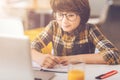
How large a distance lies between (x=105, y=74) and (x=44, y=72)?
358mm

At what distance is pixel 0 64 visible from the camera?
54.5 inches

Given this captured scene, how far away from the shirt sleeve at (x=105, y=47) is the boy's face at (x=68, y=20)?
0.10 meters

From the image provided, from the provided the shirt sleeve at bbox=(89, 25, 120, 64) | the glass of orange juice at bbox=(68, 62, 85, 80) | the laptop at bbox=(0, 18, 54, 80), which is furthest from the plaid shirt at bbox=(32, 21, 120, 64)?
the laptop at bbox=(0, 18, 54, 80)

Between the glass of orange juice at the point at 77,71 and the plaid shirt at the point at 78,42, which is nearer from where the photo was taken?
the glass of orange juice at the point at 77,71

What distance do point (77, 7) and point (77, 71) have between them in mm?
374

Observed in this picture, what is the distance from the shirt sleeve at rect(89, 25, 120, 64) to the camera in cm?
166

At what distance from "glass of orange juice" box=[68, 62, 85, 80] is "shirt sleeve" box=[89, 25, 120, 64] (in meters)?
0.17

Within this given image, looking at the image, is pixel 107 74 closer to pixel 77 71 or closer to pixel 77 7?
pixel 77 71

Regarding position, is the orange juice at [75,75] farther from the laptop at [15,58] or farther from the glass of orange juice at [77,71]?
the laptop at [15,58]

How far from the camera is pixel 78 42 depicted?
1.70 meters

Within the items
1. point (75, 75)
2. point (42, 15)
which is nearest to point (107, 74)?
point (75, 75)

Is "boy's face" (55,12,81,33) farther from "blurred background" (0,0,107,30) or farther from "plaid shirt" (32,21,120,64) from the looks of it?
"blurred background" (0,0,107,30)

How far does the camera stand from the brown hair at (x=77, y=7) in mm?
1641

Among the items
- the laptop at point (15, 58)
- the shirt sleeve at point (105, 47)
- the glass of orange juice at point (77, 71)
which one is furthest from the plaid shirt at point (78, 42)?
the laptop at point (15, 58)
